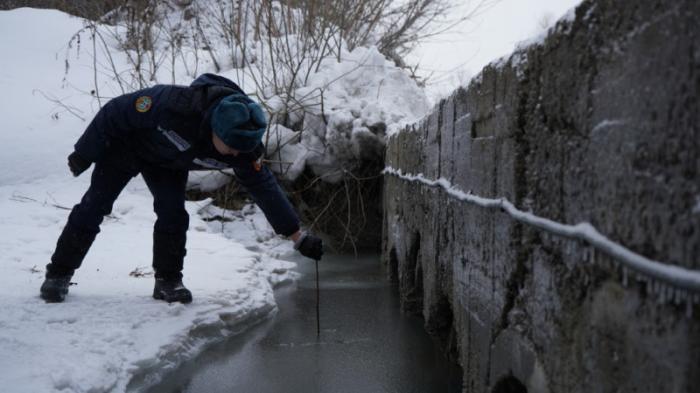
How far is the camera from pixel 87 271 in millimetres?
4328

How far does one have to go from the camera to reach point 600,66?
1.40m

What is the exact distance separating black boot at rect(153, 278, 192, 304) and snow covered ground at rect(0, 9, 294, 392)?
67 millimetres

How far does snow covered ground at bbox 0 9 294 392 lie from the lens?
9.10 ft

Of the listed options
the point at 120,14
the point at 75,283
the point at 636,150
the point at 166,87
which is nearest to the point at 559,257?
the point at 636,150

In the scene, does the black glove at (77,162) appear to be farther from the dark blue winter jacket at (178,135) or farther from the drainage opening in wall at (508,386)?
the drainage opening in wall at (508,386)

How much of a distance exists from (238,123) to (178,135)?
1.36 ft

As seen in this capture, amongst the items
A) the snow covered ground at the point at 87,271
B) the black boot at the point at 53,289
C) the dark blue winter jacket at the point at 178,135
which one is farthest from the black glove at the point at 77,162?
the snow covered ground at the point at 87,271

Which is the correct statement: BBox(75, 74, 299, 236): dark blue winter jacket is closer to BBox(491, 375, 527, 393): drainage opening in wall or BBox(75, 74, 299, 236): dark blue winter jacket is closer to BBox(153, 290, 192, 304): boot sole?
BBox(153, 290, 192, 304): boot sole

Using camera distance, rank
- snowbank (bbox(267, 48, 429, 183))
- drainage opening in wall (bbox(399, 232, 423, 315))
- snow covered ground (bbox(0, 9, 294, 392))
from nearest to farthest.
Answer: snow covered ground (bbox(0, 9, 294, 392)) < drainage opening in wall (bbox(399, 232, 423, 315)) < snowbank (bbox(267, 48, 429, 183))

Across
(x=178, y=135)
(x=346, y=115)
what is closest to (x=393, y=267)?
(x=346, y=115)

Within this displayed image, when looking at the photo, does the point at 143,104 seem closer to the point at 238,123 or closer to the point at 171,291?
the point at 238,123

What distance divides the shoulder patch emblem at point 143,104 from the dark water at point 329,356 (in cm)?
132

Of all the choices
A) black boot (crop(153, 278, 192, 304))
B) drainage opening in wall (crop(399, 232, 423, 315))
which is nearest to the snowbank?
drainage opening in wall (crop(399, 232, 423, 315))

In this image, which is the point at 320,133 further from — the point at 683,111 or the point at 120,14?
the point at 683,111
